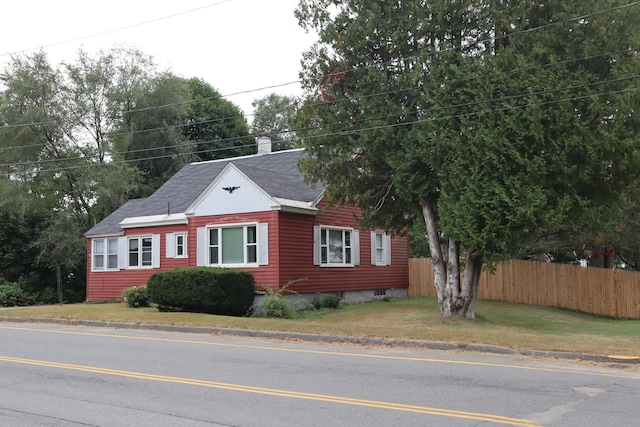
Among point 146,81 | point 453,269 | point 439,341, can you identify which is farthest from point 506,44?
point 146,81

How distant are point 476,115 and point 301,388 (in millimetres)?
10917

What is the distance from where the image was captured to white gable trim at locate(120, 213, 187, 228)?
28031mm

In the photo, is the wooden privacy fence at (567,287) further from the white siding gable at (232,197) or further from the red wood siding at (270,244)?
the white siding gable at (232,197)

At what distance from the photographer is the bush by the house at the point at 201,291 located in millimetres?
21297

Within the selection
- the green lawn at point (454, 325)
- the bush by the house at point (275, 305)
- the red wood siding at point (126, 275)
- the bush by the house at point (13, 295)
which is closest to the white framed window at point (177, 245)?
the red wood siding at point (126, 275)

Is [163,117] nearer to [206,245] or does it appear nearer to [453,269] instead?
[206,245]

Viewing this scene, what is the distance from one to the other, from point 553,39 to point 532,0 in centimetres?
126

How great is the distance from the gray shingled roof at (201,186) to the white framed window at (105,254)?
0.59 m

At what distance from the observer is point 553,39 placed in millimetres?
16312

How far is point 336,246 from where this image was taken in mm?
26781

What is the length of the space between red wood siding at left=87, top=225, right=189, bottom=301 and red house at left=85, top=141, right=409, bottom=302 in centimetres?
5

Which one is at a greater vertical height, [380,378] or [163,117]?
[163,117]

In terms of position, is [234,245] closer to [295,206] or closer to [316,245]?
[295,206]

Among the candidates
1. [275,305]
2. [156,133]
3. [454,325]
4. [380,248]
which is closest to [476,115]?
[454,325]
